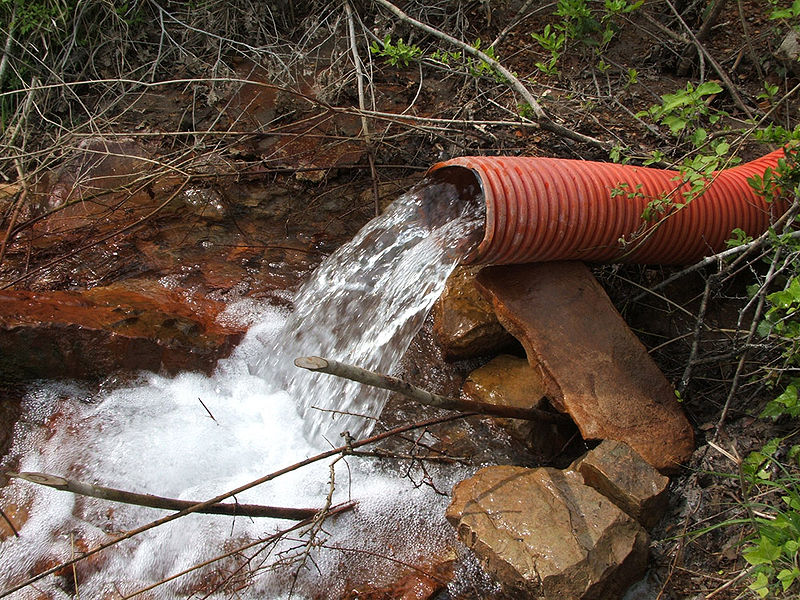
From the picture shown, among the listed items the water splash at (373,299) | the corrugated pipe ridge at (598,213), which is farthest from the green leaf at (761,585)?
the water splash at (373,299)

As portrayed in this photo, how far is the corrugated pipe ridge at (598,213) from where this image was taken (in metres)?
2.92

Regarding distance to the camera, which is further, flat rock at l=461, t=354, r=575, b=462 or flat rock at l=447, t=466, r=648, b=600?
flat rock at l=461, t=354, r=575, b=462

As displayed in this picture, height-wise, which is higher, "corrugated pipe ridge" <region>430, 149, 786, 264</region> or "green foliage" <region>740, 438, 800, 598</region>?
"corrugated pipe ridge" <region>430, 149, 786, 264</region>

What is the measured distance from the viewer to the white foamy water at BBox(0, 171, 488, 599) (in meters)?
2.85

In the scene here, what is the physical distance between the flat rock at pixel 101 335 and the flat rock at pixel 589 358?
1.83m

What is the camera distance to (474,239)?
3332 mm

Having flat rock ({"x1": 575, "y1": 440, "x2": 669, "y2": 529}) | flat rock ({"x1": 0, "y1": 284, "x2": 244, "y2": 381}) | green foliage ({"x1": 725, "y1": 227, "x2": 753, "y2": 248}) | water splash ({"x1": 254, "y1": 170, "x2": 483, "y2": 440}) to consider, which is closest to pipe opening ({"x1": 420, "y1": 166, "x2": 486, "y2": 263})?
water splash ({"x1": 254, "y1": 170, "x2": 483, "y2": 440})

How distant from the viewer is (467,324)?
3.59m

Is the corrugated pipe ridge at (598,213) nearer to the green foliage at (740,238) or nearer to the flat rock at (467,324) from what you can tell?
the green foliage at (740,238)

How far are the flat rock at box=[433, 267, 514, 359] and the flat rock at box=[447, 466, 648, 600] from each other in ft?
2.98

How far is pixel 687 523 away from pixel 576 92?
3.07 m

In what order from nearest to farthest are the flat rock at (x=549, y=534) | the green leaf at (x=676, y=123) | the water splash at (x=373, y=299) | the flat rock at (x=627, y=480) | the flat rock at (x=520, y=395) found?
the flat rock at (x=549, y=534) < the flat rock at (x=627, y=480) < the green leaf at (x=676, y=123) < the flat rock at (x=520, y=395) < the water splash at (x=373, y=299)

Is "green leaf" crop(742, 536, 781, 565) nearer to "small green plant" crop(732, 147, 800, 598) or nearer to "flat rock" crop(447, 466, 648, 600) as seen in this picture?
"small green plant" crop(732, 147, 800, 598)

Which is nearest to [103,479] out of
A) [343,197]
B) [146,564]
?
[146,564]
